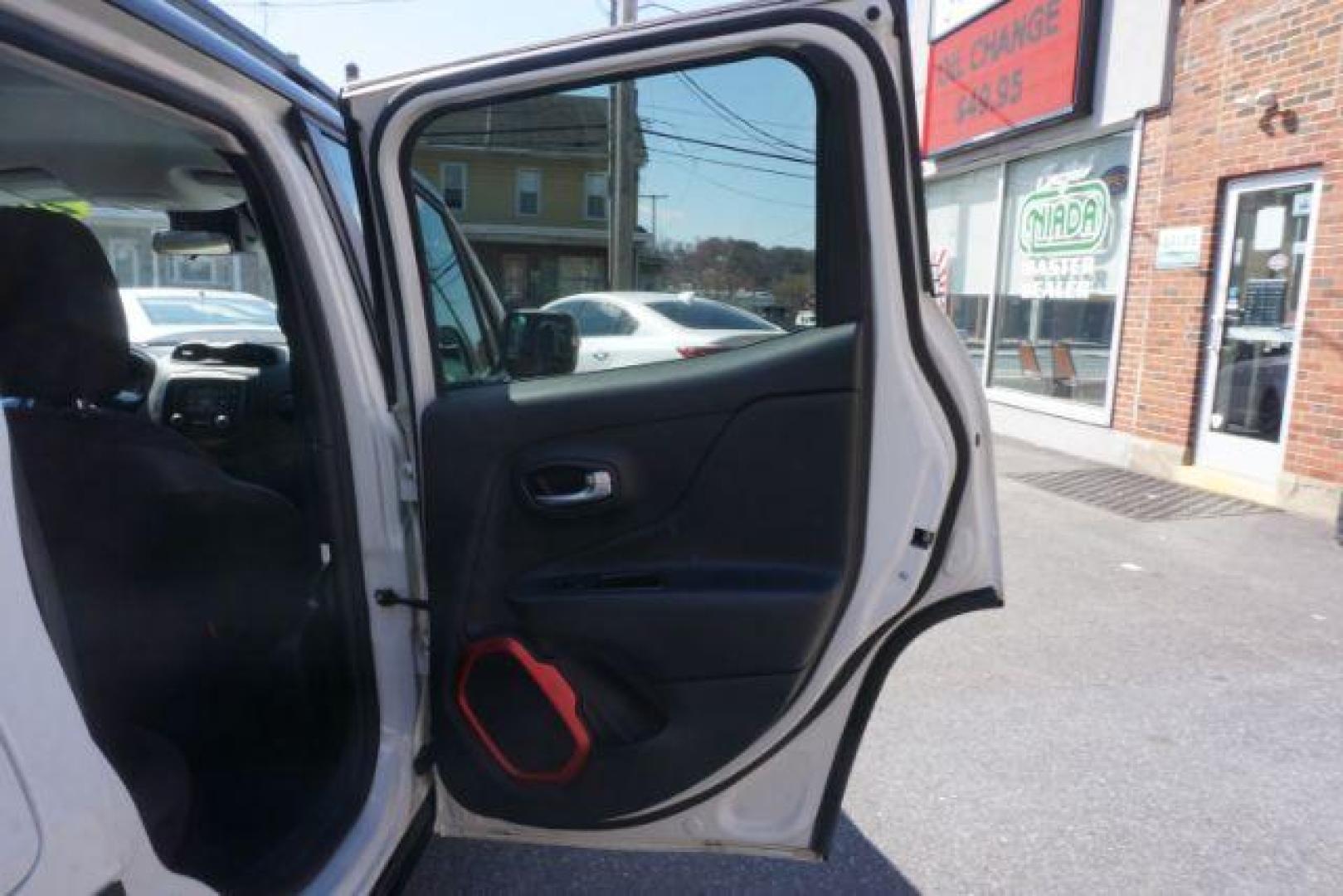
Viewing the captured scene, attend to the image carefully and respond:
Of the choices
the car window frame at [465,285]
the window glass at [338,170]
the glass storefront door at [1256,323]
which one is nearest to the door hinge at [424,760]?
the car window frame at [465,285]

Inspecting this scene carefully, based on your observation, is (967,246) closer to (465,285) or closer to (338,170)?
(465,285)

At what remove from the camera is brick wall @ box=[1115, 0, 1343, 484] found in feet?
20.6

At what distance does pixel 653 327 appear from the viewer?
1988mm

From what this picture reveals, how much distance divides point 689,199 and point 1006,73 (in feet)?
30.5

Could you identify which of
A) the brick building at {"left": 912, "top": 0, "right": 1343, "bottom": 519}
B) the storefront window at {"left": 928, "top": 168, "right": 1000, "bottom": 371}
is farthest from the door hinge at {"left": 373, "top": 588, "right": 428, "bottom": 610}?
the storefront window at {"left": 928, "top": 168, "right": 1000, "bottom": 371}

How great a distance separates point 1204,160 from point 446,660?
7896 mm

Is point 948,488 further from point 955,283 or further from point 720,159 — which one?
point 955,283

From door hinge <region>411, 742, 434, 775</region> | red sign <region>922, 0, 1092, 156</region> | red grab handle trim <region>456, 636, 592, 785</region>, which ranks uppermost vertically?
red sign <region>922, 0, 1092, 156</region>

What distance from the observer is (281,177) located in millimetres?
1665

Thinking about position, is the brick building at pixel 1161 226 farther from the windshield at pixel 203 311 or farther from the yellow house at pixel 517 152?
the windshield at pixel 203 311

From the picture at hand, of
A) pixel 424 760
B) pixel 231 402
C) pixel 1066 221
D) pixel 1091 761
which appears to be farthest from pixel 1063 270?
pixel 424 760

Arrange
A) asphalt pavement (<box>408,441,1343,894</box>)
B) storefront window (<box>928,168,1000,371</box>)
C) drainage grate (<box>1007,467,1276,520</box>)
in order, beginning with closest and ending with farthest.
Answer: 1. asphalt pavement (<box>408,441,1343,894</box>)
2. drainage grate (<box>1007,467,1276,520</box>)
3. storefront window (<box>928,168,1000,371</box>)

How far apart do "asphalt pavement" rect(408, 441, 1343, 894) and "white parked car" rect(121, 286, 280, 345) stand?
191 inches

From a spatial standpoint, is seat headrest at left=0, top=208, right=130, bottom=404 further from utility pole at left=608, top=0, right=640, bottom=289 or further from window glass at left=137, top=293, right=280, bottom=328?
window glass at left=137, top=293, right=280, bottom=328
